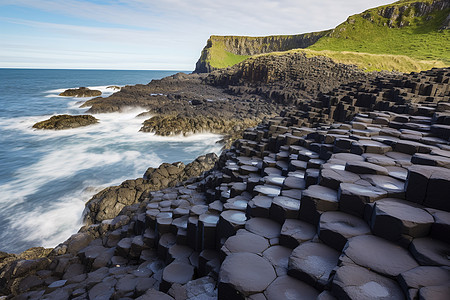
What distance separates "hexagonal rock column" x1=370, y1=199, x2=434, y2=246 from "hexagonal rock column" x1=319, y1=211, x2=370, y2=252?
0.60 feet

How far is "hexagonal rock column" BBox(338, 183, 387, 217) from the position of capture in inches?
131

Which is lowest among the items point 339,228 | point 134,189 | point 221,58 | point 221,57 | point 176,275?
point 134,189

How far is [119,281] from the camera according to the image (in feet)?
16.6

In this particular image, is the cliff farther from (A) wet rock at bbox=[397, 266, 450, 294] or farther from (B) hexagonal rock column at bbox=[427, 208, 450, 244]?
(A) wet rock at bbox=[397, 266, 450, 294]

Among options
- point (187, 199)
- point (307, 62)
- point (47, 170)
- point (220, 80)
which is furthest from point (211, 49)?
point (187, 199)

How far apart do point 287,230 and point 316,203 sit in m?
0.58

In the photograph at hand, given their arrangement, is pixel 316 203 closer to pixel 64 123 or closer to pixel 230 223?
pixel 230 223

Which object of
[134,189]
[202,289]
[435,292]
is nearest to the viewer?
[435,292]

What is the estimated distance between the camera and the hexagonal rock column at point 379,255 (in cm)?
246

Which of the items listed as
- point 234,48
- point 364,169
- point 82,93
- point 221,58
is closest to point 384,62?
point 364,169

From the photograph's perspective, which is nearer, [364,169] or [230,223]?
[364,169]

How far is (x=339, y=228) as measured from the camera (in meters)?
3.15

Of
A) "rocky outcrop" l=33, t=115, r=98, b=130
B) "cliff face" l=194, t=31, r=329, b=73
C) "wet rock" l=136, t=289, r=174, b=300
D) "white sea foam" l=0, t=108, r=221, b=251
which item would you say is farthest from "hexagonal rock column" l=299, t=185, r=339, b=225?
"cliff face" l=194, t=31, r=329, b=73

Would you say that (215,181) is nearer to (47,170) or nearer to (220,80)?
(47,170)
